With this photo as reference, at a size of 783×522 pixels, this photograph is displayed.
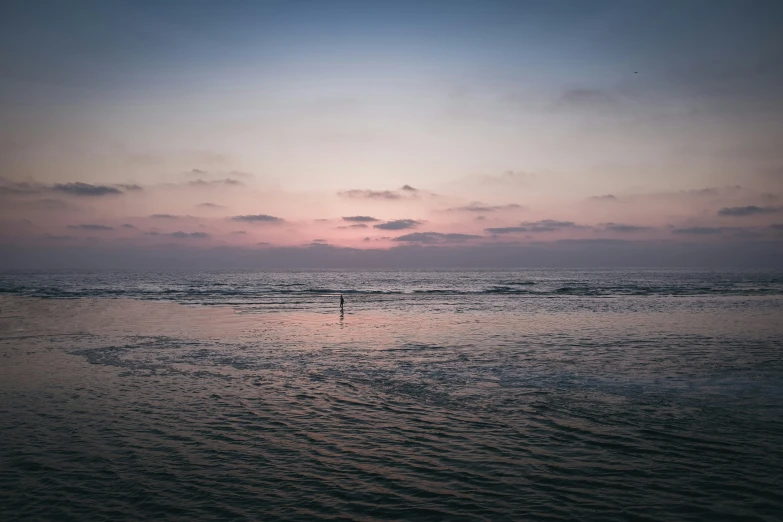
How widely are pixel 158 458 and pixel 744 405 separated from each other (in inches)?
617

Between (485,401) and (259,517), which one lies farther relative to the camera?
(485,401)

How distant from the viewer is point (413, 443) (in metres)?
11.5

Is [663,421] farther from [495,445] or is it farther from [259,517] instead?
[259,517]

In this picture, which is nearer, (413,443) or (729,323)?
(413,443)

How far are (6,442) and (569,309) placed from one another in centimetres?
4620

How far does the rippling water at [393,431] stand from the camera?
867 cm

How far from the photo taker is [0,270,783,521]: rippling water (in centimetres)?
867

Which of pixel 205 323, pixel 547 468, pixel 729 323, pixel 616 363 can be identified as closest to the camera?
pixel 547 468

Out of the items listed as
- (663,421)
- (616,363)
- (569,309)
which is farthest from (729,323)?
(663,421)

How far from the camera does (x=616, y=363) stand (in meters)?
21.4

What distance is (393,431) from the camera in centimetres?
1242

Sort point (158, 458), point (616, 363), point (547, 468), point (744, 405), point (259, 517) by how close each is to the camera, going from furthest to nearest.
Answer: point (616, 363), point (744, 405), point (158, 458), point (547, 468), point (259, 517)

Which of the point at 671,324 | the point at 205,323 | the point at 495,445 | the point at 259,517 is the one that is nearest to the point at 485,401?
the point at 495,445

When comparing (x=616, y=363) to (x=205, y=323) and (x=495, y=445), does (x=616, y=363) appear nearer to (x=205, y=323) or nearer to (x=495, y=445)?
(x=495, y=445)
